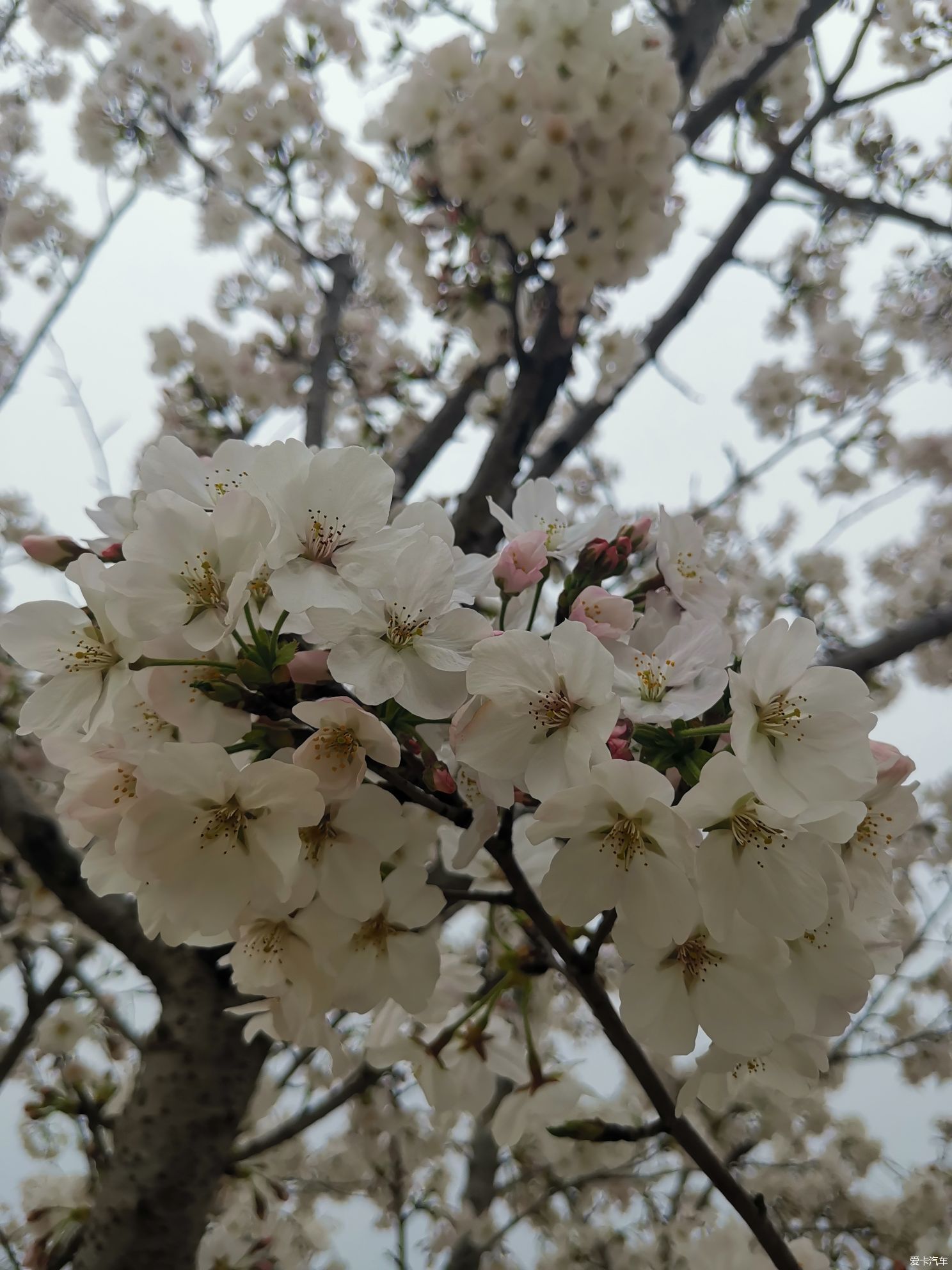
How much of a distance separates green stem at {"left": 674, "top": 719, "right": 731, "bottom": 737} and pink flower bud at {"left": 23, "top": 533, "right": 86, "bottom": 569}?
63 cm

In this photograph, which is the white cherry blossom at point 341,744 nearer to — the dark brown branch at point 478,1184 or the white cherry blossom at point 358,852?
the white cherry blossom at point 358,852

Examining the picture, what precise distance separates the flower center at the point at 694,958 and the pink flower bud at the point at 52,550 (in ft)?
2.29

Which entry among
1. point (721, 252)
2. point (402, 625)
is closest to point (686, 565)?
point (402, 625)

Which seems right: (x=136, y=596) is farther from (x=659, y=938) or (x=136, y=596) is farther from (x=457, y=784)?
(x=659, y=938)

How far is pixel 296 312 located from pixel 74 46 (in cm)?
231

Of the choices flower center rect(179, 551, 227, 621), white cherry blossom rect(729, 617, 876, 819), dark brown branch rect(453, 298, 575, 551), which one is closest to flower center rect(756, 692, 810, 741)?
white cherry blossom rect(729, 617, 876, 819)

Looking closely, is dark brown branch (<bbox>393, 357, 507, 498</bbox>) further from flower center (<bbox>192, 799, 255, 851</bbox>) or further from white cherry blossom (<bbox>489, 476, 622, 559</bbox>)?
flower center (<bbox>192, 799, 255, 851</bbox>)

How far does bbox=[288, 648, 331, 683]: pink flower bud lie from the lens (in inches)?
23.8

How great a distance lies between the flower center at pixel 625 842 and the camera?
0.58m

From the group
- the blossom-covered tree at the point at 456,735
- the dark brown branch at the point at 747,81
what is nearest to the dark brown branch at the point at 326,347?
the blossom-covered tree at the point at 456,735

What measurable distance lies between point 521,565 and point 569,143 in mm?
1573

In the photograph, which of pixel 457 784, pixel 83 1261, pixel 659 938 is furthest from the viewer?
pixel 83 1261

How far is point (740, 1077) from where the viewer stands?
0.78 m

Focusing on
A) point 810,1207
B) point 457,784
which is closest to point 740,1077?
point 457,784
